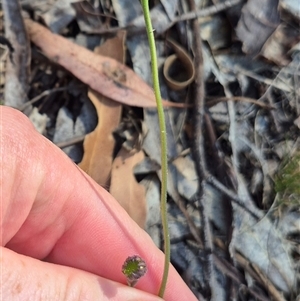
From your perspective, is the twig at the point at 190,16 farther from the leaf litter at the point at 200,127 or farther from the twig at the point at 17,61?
the twig at the point at 17,61

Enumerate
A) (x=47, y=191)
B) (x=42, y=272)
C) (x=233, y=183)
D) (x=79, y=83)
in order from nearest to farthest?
(x=42, y=272) → (x=47, y=191) → (x=233, y=183) → (x=79, y=83)

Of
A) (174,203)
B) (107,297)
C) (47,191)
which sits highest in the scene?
(47,191)

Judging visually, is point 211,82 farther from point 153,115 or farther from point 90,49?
point 90,49

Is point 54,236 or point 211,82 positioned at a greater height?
point 211,82

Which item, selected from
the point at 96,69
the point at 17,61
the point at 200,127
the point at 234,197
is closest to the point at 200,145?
the point at 200,127

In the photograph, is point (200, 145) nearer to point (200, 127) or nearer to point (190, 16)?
point (200, 127)

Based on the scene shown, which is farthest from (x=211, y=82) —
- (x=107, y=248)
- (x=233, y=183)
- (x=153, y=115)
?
(x=107, y=248)

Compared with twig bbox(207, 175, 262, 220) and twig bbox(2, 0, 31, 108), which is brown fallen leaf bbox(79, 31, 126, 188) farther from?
twig bbox(207, 175, 262, 220)
